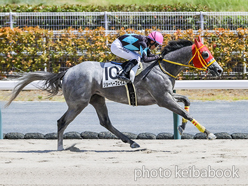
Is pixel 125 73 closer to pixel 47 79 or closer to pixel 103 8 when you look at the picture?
pixel 47 79

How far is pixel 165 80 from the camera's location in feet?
19.6

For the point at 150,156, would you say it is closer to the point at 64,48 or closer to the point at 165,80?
the point at 165,80

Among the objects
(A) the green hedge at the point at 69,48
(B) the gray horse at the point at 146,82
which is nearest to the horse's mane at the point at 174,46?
(B) the gray horse at the point at 146,82

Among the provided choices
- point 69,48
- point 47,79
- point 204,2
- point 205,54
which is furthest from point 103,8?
point 205,54

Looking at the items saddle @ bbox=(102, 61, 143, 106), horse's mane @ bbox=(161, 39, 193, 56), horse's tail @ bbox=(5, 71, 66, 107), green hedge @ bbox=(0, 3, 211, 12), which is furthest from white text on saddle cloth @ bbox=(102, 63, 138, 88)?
green hedge @ bbox=(0, 3, 211, 12)

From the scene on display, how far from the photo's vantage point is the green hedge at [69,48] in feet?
42.3

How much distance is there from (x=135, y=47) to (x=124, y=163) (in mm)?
1824

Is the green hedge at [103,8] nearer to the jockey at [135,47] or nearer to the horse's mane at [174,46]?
the horse's mane at [174,46]

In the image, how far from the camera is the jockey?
5.93 metres

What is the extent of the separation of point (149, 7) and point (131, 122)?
914 centimetres

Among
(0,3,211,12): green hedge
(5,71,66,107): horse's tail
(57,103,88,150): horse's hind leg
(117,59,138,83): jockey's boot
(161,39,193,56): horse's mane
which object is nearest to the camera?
(117,59,138,83): jockey's boot

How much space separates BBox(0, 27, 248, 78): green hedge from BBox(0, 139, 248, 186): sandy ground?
6428 mm

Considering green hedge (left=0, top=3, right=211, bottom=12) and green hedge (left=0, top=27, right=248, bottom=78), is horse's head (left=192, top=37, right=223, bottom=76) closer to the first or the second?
green hedge (left=0, top=27, right=248, bottom=78)

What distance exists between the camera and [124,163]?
5008mm
